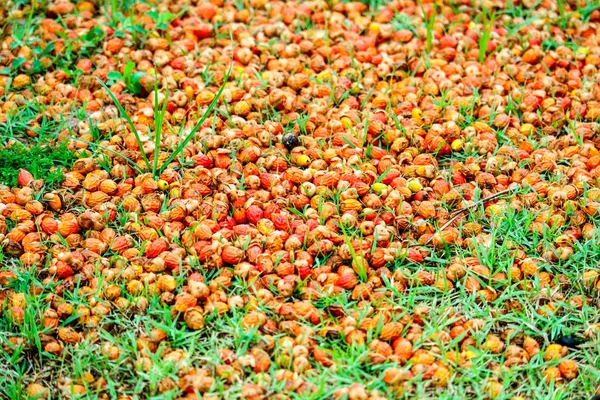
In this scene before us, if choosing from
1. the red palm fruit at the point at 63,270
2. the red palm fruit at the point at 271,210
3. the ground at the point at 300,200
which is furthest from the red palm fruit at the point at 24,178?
the red palm fruit at the point at 271,210

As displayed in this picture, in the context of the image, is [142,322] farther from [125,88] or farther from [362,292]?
[125,88]

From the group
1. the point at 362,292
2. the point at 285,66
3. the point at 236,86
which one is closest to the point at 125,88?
the point at 236,86

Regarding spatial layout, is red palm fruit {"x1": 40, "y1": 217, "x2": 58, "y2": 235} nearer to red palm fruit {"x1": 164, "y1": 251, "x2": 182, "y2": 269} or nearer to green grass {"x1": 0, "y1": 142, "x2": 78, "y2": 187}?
green grass {"x1": 0, "y1": 142, "x2": 78, "y2": 187}

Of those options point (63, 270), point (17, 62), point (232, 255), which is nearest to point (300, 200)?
point (232, 255)

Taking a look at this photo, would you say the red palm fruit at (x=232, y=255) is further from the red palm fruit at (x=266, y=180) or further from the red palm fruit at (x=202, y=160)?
the red palm fruit at (x=202, y=160)

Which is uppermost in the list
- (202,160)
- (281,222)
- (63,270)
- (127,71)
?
(127,71)

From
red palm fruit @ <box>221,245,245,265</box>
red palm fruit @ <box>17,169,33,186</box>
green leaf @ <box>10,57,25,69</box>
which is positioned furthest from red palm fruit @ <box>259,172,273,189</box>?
green leaf @ <box>10,57,25,69</box>

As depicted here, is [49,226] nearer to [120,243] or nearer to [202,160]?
[120,243]

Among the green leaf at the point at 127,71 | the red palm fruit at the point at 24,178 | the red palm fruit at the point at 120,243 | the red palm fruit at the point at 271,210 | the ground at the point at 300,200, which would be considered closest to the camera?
the ground at the point at 300,200
